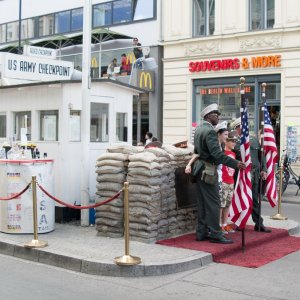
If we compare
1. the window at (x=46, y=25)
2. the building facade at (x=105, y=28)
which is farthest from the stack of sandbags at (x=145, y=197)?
the window at (x=46, y=25)

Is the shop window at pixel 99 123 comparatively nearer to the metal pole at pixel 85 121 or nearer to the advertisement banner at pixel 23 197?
the metal pole at pixel 85 121

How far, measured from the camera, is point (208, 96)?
21.6 meters

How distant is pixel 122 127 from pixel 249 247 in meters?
3.73

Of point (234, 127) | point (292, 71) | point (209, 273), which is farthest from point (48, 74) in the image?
point (292, 71)

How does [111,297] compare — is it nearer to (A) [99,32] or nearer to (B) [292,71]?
(B) [292,71]

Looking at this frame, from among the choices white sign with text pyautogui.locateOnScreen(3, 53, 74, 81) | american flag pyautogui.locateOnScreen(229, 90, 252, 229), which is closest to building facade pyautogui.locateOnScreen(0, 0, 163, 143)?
white sign with text pyautogui.locateOnScreen(3, 53, 74, 81)

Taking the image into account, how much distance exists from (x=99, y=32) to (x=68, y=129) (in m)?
14.5

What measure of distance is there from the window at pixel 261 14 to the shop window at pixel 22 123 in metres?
12.7

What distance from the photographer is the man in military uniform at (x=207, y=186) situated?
7641 millimetres

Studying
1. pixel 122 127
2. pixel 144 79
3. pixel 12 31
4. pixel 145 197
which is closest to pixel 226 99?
pixel 144 79

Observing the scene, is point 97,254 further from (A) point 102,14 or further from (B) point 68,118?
(A) point 102,14

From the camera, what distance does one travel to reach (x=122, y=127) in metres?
10.4

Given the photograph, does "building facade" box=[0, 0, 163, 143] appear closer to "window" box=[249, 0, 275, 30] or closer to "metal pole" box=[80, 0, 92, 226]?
"window" box=[249, 0, 275, 30]

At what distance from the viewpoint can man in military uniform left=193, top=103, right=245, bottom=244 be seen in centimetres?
764
